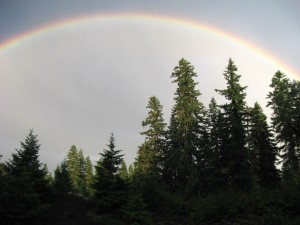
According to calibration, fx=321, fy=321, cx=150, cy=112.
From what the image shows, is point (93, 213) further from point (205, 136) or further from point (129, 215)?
point (205, 136)

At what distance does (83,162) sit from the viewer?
282ft

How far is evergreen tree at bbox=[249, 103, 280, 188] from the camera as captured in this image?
119 feet

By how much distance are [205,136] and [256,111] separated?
8501mm

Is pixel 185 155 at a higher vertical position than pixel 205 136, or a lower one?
lower

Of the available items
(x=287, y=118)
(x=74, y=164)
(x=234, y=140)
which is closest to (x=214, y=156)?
(x=234, y=140)

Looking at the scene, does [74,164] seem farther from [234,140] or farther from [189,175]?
[234,140]

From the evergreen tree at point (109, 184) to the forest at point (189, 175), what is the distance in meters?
0.06

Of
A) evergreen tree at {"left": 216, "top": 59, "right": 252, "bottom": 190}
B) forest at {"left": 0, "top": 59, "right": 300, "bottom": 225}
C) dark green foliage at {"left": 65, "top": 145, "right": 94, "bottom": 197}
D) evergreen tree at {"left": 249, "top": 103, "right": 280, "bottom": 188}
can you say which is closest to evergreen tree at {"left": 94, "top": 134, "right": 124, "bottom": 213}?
forest at {"left": 0, "top": 59, "right": 300, "bottom": 225}

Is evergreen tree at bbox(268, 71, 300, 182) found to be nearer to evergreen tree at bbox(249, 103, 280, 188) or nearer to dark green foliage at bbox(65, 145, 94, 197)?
evergreen tree at bbox(249, 103, 280, 188)

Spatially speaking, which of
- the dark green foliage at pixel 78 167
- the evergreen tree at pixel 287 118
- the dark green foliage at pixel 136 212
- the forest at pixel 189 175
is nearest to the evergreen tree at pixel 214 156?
the forest at pixel 189 175

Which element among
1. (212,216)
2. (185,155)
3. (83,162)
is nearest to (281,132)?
(185,155)

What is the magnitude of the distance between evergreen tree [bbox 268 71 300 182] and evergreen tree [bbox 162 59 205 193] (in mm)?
10228

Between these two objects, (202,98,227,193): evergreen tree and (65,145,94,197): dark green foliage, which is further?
(65,145,94,197): dark green foliage

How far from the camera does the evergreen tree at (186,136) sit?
119 ft
